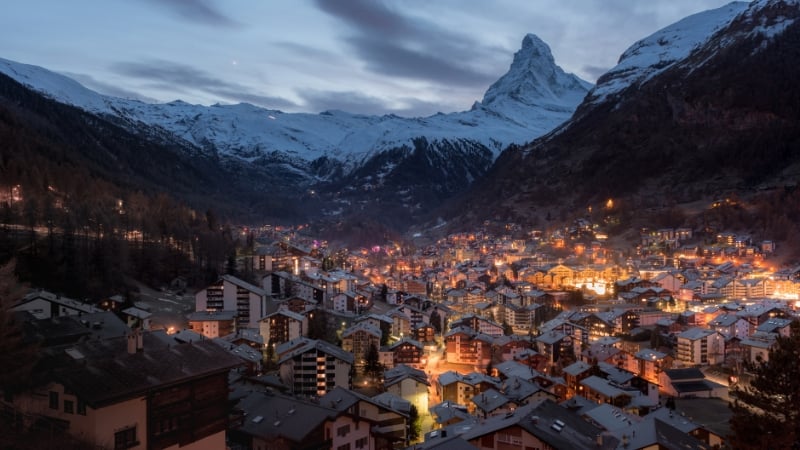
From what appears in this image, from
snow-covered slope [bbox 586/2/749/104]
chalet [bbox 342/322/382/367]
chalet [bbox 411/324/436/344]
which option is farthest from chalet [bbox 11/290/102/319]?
snow-covered slope [bbox 586/2/749/104]

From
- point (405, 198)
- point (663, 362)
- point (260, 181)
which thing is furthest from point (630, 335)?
point (260, 181)

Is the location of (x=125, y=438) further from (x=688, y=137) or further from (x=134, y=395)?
(x=688, y=137)

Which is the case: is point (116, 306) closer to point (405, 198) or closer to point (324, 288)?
point (324, 288)

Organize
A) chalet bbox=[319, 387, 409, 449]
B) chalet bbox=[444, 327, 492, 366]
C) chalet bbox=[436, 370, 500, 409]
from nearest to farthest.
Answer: chalet bbox=[319, 387, 409, 449]
chalet bbox=[436, 370, 500, 409]
chalet bbox=[444, 327, 492, 366]

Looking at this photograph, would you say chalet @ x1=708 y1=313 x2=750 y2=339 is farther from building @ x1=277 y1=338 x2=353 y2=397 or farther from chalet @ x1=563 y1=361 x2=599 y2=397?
building @ x1=277 y1=338 x2=353 y2=397

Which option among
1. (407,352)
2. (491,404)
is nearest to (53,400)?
(491,404)

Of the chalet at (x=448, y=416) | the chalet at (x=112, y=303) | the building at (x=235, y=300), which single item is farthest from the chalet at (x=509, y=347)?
the chalet at (x=112, y=303)

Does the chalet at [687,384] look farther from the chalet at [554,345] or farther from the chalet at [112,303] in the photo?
the chalet at [112,303]

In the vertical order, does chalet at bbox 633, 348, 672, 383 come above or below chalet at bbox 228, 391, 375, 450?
below
